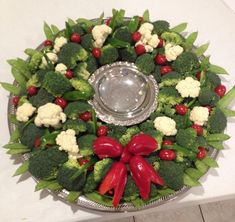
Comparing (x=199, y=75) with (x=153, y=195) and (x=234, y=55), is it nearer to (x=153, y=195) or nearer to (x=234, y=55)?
(x=234, y=55)

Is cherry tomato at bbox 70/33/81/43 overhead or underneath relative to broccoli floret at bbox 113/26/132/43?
underneath

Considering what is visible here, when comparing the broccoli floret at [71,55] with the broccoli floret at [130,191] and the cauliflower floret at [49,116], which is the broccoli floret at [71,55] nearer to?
the cauliflower floret at [49,116]

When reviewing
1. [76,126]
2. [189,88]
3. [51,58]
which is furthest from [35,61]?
[189,88]

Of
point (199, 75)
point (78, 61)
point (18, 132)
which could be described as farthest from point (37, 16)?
point (199, 75)

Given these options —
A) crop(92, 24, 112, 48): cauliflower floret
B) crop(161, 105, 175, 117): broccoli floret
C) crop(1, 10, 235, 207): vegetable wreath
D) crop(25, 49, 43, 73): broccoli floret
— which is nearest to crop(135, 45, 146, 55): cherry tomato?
crop(1, 10, 235, 207): vegetable wreath

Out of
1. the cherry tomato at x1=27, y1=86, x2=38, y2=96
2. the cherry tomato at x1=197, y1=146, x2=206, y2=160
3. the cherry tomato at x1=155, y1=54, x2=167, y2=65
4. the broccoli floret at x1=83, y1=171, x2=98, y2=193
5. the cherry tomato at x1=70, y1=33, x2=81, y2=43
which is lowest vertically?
the broccoli floret at x1=83, y1=171, x2=98, y2=193

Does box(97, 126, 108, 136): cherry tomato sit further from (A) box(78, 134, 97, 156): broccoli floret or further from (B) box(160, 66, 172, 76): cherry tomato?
(B) box(160, 66, 172, 76): cherry tomato

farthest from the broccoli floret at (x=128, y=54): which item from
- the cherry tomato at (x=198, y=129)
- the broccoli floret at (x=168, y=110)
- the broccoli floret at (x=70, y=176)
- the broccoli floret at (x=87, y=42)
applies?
the broccoli floret at (x=70, y=176)
